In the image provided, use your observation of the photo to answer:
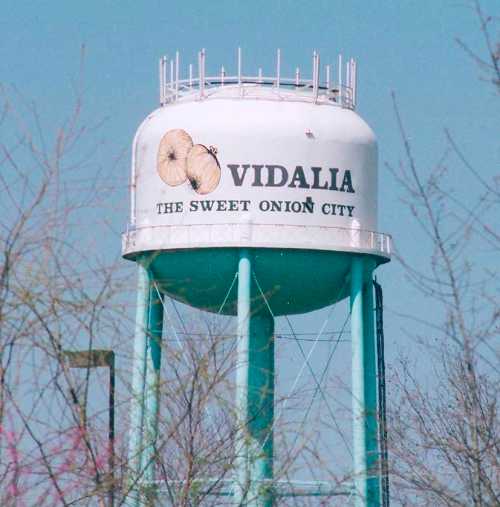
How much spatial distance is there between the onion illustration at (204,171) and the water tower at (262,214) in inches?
0.7

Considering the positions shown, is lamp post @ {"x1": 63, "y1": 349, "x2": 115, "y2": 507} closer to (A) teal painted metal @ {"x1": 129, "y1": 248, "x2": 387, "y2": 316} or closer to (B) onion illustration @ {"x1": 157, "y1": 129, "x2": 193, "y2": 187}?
(A) teal painted metal @ {"x1": 129, "y1": 248, "x2": 387, "y2": 316}

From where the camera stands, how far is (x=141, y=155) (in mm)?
27734

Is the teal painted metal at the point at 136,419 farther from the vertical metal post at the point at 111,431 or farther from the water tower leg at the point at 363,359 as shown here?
the water tower leg at the point at 363,359

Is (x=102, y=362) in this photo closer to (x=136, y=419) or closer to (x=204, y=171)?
(x=136, y=419)

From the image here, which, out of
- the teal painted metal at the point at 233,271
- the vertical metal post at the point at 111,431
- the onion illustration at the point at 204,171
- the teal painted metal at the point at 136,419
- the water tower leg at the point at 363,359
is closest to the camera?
the vertical metal post at the point at 111,431

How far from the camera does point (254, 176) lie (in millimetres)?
26531

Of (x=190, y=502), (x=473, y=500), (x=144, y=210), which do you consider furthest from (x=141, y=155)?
(x=473, y=500)

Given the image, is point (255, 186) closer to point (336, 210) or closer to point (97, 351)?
point (336, 210)

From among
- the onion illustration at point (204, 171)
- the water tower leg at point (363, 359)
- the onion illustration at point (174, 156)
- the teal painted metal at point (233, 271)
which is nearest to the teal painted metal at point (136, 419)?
the teal painted metal at point (233, 271)

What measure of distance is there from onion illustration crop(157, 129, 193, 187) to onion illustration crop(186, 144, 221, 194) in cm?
17

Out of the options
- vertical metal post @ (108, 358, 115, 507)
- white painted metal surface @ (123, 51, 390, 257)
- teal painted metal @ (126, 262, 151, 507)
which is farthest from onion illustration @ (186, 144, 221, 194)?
vertical metal post @ (108, 358, 115, 507)

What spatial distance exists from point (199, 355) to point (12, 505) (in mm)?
4418

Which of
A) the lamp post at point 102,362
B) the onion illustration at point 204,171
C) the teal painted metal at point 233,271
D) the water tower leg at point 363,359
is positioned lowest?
the lamp post at point 102,362

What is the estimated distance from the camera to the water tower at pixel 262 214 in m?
26.2
